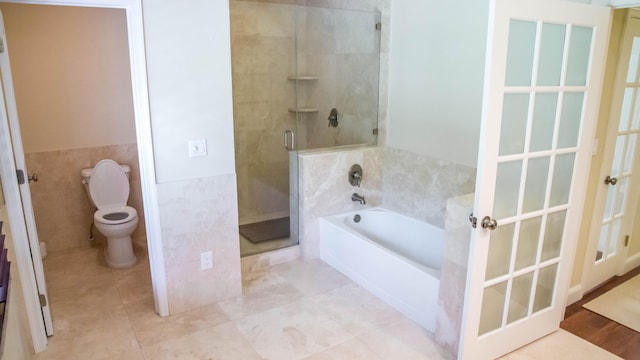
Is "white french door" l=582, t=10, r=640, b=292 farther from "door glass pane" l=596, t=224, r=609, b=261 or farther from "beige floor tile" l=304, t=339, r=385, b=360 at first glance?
"beige floor tile" l=304, t=339, r=385, b=360

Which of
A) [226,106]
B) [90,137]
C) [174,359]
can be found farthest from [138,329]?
[90,137]

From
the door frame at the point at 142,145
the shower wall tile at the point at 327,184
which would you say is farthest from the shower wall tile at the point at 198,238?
the shower wall tile at the point at 327,184

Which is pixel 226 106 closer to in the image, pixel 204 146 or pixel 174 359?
pixel 204 146

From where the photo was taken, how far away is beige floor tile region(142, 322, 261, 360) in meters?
2.47

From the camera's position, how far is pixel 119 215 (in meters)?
3.70

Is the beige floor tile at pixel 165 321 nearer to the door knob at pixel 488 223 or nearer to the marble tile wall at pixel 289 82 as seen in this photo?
the marble tile wall at pixel 289 82

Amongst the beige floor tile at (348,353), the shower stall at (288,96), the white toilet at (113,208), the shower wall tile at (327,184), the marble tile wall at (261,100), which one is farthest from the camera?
the marble tile wall at (261,100)

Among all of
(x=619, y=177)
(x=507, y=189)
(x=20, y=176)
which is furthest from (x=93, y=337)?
(x=619, y=177)

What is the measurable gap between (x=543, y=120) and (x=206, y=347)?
90.4 inches

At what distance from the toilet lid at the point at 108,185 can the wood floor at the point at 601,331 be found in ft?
12.0

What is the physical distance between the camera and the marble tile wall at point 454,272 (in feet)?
7.70

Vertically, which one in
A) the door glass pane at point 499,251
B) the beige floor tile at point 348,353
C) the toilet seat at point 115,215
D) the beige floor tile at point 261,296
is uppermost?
the door glass pane at point 499,251

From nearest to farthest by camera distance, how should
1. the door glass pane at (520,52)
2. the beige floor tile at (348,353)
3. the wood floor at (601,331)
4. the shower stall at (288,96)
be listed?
1. the door glass pane at (520,52)
2. the beige floor tile at (348,353)
3. the wood floor at (601,331)
4. the shower stall at (288,96)

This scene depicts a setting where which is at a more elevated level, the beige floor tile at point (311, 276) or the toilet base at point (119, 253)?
the toilet base at point (119, 253)
